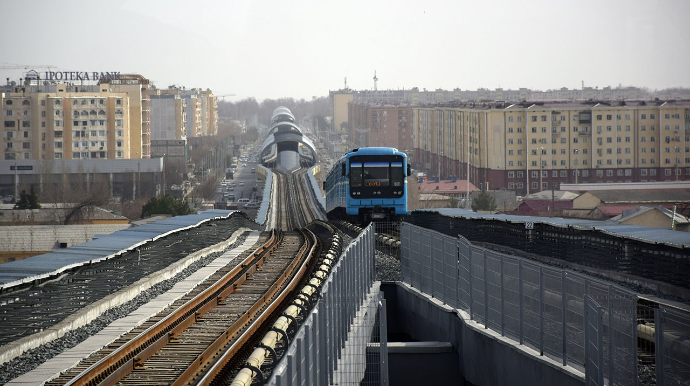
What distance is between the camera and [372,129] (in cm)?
12131

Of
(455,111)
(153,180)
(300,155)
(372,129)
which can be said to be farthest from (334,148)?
(153,180)

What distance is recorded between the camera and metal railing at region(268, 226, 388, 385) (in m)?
5.53

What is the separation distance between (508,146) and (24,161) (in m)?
38.1

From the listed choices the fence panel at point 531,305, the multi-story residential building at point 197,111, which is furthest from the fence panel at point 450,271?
the multi-story residential building at point 197,111

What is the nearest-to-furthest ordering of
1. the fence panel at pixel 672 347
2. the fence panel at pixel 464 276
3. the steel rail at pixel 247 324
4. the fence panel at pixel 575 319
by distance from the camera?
the fence panel at pixel 672 347 → the fence panel at pixel 575 319 → the steel rail at pixel 247 324 → the fence panel at pixel 464 276

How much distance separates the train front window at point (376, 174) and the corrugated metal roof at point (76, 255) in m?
7.23

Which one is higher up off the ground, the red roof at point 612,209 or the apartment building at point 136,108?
the apartment building at point 136,108

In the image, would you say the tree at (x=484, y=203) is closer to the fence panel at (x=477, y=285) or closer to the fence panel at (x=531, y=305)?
the fence panel at (x=477, y=285)

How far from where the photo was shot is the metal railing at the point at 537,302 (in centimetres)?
630

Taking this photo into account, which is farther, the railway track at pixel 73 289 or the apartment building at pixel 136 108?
the apartment building at pixel 136 108

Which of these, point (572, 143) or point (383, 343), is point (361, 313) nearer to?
Answer: point (383, 343)

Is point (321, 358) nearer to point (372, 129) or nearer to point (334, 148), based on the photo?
point (372, 129)

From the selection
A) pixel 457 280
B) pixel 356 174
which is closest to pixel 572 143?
pixel 356 174

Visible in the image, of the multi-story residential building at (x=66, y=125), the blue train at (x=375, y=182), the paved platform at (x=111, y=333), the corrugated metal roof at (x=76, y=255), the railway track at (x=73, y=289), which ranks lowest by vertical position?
the paved platform at (x=111, y=333)
